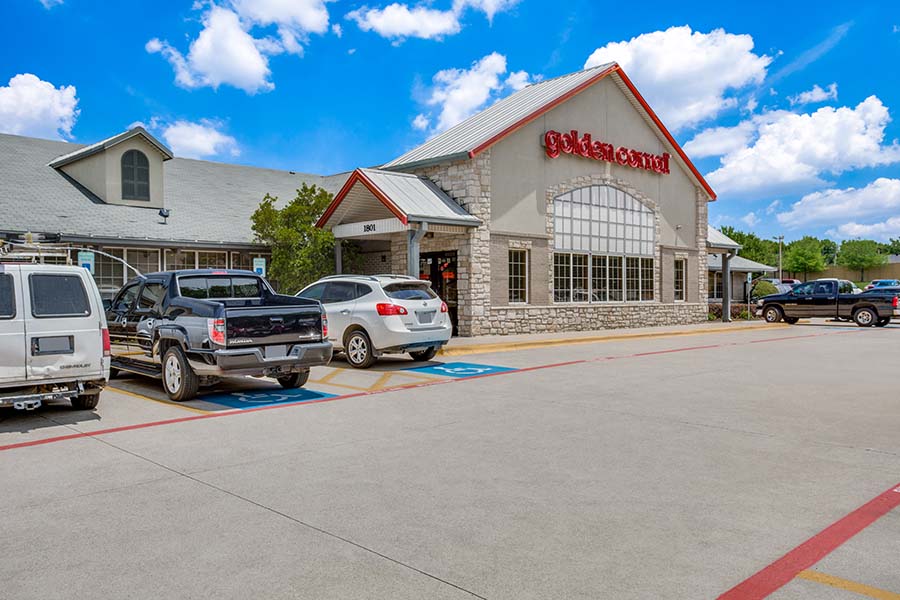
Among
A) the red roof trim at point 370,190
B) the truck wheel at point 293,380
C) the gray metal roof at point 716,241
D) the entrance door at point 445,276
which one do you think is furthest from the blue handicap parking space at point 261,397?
the gray metal roof at point 716,241

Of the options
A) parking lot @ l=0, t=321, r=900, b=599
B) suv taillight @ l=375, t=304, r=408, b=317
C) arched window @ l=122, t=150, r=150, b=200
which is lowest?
parking lot @ l=0, t=321, r=900, b=599

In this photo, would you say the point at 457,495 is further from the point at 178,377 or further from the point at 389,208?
the point at 389,208

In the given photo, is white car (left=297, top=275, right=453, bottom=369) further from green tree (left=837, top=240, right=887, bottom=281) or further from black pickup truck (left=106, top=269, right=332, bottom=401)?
green tree (left=837, top=240, right=887, bottom=281)

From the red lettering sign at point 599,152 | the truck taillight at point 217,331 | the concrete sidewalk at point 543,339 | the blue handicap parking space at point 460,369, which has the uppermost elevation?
the red lettering sign at point 599,152

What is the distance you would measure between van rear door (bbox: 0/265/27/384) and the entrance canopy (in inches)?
433

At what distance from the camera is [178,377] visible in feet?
34.0

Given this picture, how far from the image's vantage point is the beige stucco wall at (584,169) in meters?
22.1

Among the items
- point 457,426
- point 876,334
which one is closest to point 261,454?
point 457,426

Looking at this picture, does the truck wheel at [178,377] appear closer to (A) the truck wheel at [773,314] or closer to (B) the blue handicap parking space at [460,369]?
(B) the blue handicap parking space at [460,369]

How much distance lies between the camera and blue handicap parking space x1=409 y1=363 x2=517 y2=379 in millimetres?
13555

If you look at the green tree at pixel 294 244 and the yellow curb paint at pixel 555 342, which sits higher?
the green tree at pixel 294 244

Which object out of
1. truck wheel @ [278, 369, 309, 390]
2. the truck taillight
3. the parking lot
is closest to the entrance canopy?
truck wheel @ [278, 369, 309, 390]

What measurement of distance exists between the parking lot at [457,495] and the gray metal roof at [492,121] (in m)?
12.0

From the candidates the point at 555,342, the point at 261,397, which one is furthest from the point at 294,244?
the point at 261,397
